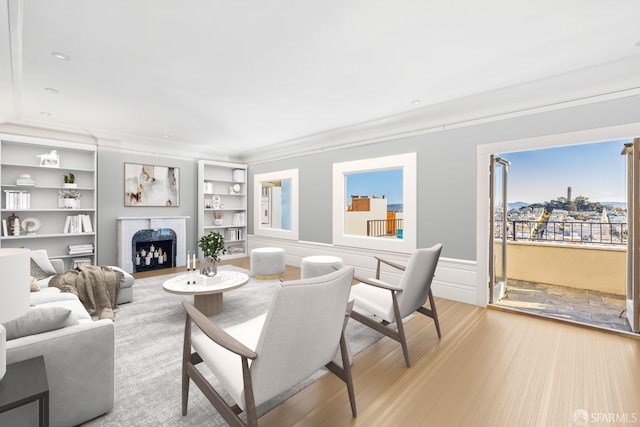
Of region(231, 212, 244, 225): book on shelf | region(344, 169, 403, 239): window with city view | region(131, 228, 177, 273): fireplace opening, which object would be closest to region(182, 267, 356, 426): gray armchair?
region(131, 228, 177, 273): fireplace opening

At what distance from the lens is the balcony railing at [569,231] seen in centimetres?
514

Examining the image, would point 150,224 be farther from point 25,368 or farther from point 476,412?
point 476,412

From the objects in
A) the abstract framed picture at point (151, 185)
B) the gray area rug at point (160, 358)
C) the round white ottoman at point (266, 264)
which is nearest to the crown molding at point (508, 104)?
the round white ottoman at point (266, 264)

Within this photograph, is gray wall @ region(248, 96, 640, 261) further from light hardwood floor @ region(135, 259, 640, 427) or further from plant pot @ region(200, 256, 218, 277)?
plant pot @ region(200, 256, 218, 277)

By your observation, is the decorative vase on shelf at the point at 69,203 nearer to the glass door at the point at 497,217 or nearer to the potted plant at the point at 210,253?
the potted plant at the point at 210,253

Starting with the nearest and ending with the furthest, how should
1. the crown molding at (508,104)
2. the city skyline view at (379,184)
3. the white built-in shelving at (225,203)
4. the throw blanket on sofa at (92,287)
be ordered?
the crown molding at (508,104) < the throw blanket on sofa at (92,287) < the white built-in shelving at (225,203) < the city skyline view at (379,184)

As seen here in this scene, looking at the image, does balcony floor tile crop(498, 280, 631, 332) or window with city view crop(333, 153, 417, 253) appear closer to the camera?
balcony floor tile crop(498, 280, 631, 332)

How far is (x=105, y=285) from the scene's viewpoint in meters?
3.31

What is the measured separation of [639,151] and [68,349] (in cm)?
471

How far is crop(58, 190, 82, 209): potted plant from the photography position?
4.77 m

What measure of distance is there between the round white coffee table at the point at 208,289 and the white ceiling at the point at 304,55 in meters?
2.21

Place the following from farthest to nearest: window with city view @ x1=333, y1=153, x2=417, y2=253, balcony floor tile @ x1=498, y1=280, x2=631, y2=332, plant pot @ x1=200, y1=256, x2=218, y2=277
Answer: window with city view @ x1=333, y1=153, x2=417, y2=253
plant pot @ x1=200, y1=256, x2=218, y2=277
balcony floor tile @ x1=498, y1=280, x2=631, y2=332

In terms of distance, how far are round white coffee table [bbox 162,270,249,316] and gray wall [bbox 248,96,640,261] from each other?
266 cm

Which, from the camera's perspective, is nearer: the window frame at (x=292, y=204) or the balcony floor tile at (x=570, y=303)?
the balcony floor tile at (x=570, y=303)
